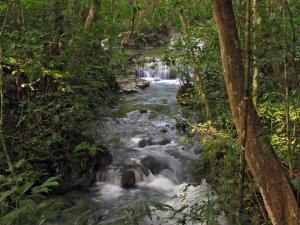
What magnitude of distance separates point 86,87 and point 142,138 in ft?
8.99

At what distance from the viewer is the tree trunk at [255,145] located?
11.5 ft

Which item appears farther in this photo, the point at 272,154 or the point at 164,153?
the point at 164,153

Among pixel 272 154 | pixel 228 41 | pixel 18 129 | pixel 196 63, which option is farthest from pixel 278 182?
pixel 18 129

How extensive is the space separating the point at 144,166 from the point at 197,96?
1.98 metres

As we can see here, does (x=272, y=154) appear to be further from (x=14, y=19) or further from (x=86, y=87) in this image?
(x=14, y=19)

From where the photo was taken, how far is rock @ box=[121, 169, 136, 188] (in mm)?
7855

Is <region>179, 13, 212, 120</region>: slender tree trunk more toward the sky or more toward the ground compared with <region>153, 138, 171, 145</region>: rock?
more toward the sky

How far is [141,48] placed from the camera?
74.6 ft

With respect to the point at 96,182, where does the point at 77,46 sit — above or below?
above

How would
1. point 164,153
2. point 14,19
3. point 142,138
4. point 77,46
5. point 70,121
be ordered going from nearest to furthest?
point 77,46 < point 70,121 < point 14,19 < point 164,153 < point 142,138

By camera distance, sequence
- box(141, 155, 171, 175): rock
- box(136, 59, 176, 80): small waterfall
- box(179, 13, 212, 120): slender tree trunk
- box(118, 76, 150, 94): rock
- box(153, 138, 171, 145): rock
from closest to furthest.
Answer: box(179, 13, 212, 120): slender tree trunk < box(141, 155, 171, 175): rock < box(153, 138, 171, 145): rock < box(118, 76, 150, 94): rock < box(136, 59, 176, 80): small waterfall

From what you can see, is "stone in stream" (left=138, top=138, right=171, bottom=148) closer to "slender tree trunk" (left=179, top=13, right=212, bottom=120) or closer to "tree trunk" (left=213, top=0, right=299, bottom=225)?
"slender tree trunk" (left=179, top=13, right=212, bottom=120)

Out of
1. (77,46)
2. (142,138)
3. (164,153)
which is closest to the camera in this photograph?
(77,46)

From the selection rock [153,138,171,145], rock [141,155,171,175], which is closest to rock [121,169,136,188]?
rock [141,155,171,175]
